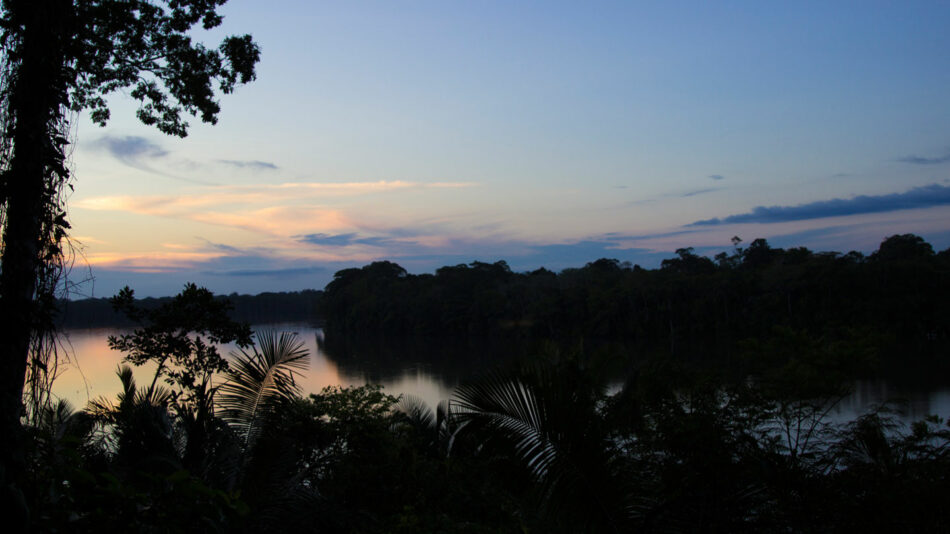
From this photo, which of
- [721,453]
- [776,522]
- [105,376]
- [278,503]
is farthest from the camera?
[105,376]

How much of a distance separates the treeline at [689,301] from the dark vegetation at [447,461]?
11.1m

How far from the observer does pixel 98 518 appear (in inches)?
87.4

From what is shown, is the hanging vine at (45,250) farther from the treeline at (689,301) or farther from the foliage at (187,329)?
the treeline at (689,301)

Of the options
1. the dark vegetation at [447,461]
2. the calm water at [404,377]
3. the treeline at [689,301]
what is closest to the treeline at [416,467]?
the dark vegetation at [447,461]

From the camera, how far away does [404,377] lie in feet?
115

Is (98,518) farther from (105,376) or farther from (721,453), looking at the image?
(105,376)

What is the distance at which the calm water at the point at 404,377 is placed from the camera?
21.4 m

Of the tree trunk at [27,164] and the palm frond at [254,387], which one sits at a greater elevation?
the tree trunk at [27,164]

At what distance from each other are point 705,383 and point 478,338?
52222mm

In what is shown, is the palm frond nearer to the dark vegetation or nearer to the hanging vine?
the dark vegetation

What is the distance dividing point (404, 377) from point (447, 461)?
27.2 metres

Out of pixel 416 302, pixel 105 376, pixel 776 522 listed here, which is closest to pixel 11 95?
pixel 776 522

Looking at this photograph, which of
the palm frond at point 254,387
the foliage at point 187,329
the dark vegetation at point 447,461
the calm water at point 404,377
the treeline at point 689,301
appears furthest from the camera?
the treeline at point 689,301

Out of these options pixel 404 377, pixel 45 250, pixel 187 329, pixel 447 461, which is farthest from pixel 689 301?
pixel 45 250
